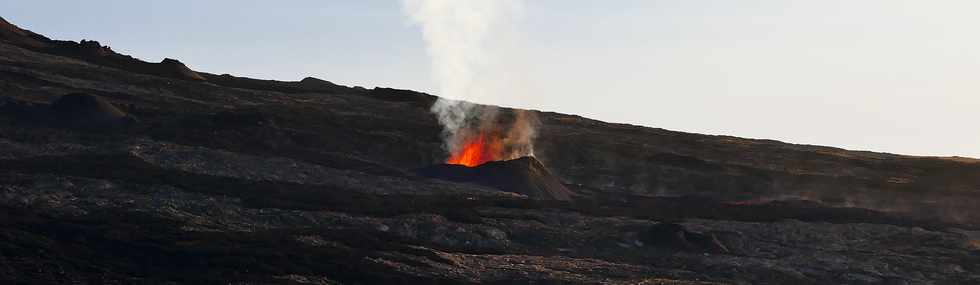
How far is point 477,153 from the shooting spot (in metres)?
98.1

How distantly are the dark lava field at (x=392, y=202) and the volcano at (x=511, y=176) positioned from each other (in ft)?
0.68

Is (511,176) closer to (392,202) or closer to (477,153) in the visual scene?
(477,153)

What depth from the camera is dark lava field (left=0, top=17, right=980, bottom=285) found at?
173 feet

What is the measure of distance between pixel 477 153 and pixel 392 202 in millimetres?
26835

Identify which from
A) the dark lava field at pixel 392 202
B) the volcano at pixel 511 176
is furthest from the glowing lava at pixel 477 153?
the volcano at pixel 511 176

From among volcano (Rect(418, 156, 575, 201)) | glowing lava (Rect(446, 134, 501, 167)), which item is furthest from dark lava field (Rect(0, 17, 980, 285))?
glowing lava (Rect(446, 134, 501, 167))

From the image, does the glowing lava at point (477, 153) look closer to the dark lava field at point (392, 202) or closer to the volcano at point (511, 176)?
the dark lava field at point (392, 202)

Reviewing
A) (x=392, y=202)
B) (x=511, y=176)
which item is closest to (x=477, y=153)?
(x=511, y=176)

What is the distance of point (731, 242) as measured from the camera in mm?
68000

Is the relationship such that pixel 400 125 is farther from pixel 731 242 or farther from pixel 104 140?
pixel 731 242

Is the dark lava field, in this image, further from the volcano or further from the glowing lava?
the glowing lava

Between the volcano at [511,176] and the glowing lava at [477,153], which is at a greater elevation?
the glowing lava at [477,153]

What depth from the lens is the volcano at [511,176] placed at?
3275 inches

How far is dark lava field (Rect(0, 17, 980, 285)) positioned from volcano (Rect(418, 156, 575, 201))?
0.21m
